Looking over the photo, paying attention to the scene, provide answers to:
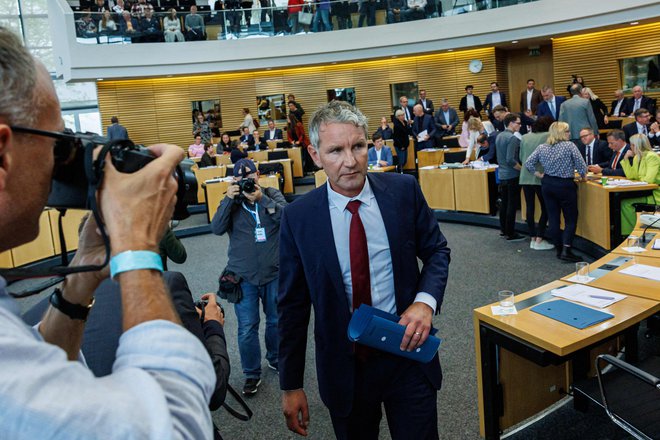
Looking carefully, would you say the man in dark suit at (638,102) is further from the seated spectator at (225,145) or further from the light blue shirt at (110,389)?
the light blue shirt at (110,389)

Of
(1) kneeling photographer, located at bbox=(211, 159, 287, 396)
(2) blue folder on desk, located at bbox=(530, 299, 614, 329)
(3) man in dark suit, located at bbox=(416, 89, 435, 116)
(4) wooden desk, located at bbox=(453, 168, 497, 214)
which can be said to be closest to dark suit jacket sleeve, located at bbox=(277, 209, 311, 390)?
(2) blue folder on desk, located at bbox=(530, 299, 614, 329)

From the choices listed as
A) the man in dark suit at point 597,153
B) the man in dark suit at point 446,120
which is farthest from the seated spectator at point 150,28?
the man in dark suit at point 597,153

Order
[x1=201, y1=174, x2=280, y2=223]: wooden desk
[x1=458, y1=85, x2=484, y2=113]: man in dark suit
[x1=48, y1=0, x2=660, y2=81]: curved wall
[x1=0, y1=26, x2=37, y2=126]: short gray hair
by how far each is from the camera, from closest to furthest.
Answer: [x1=0, y1=26, x2=37, y2=126]: short gray hair, [x1=201, y1=174, x2=280, y2=223]: wooden desk, [x1=48, y1=0, x2=660, y2=81]: curved wall, [x1=458, y1=85, x2=484, y2=113]: man in dark suit

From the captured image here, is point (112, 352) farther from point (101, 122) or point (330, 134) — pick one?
point (101, 122)

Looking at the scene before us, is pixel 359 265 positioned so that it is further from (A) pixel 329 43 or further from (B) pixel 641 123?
(A) pixel 329 43

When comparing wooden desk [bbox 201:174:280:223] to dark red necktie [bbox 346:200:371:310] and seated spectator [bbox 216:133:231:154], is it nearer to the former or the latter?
seated spectator [bbox 216:133:231:154]

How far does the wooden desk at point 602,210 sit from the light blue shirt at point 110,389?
619 cm

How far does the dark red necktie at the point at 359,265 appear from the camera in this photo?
1.92 m

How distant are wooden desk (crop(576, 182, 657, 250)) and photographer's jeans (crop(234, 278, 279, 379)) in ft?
13.9

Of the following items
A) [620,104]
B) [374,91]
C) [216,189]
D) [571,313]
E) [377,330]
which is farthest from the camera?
[374,91]

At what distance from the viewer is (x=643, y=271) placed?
10.6 ft

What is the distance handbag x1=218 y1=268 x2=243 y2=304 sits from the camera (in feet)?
12.2

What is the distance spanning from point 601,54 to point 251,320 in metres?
14.0

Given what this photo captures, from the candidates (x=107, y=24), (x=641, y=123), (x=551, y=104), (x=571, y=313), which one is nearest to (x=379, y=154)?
(x=551, y=104)
